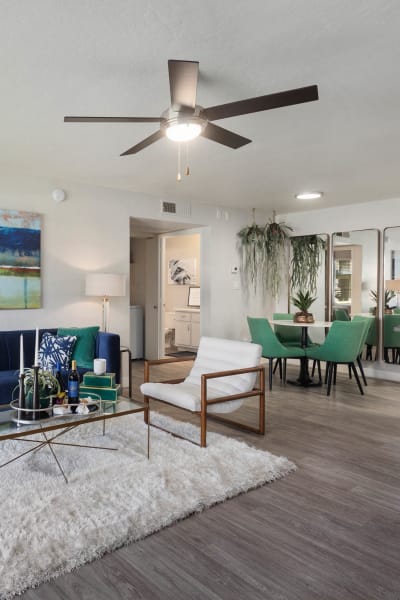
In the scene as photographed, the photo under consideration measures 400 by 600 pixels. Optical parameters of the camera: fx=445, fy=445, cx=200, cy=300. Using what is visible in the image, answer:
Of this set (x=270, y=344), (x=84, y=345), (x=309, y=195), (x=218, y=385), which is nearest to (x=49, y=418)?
(x=218, y=385)

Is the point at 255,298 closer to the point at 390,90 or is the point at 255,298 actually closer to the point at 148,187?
the point at 148,187

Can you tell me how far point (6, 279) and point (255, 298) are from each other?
394 cm

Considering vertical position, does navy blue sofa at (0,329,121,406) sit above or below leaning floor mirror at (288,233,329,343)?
below

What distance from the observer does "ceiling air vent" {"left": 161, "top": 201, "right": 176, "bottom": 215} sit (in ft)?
19.6

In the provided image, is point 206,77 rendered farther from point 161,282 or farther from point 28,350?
point 161,282

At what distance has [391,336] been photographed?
6129mm

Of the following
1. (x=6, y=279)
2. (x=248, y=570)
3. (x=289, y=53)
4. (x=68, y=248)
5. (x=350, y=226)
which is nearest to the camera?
(x=248, y=570)

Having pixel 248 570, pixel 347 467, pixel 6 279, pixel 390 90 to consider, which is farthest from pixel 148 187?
pixel 248 570

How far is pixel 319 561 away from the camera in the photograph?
1.97 m

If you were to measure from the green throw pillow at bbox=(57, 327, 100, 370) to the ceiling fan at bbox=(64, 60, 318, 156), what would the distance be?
221 centimetres

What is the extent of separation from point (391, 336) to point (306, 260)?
1.75 m

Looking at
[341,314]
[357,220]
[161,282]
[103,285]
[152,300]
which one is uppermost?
[357,220]

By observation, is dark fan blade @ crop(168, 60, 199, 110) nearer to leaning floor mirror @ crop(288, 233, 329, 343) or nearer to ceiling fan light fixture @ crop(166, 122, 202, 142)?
ceiling fan light fixture @ crop(166, 122, 202, 142)

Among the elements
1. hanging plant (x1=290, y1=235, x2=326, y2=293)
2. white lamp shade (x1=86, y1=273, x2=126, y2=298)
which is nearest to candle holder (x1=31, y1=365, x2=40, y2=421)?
white lamp shade (x1=86, y1=273, x2=126, y2=298)
